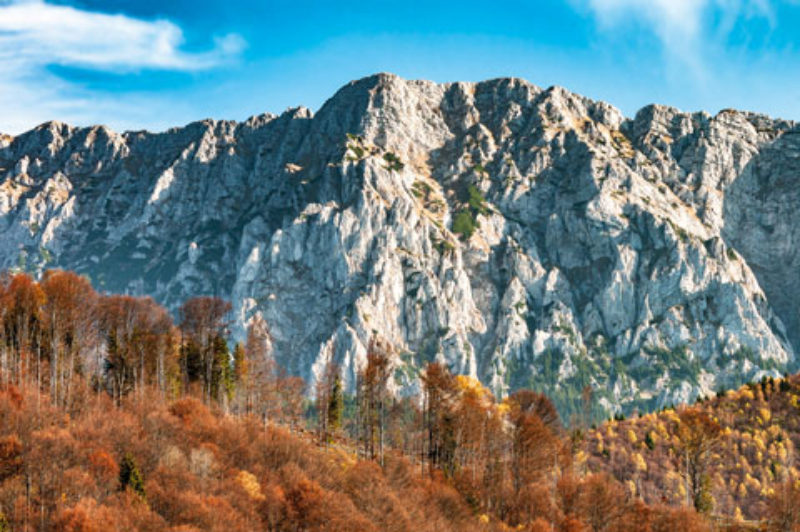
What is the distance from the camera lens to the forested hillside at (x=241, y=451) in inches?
2032

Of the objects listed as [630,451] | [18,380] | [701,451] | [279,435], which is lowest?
[630,451]

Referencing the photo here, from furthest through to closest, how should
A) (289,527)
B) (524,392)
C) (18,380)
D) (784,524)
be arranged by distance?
(524,392)
(784,524)
(18,380)
(289,527)

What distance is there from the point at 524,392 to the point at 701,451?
107 ft

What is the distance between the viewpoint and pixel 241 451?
68.6 meters

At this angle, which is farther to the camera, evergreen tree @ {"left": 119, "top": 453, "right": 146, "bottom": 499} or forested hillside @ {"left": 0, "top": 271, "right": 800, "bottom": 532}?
forested hillside @ {"left": 0, "top": 271, "right": 800, "bottom": 532}

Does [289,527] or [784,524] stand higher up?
[289,527]

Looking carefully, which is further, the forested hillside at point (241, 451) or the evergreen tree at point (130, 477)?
the forested hillside at point (241, 451)

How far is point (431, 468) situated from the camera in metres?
89.6

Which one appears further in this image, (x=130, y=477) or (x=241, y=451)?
(x=241, y=451)

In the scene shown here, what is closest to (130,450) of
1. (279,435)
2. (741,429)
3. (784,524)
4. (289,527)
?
(289,527)

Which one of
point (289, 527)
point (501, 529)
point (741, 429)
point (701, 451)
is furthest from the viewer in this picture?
point (741, 429)

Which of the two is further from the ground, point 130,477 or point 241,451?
point 130,477

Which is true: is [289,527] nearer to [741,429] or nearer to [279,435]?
[279,435]

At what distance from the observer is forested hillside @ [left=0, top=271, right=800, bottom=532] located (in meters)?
51.6
